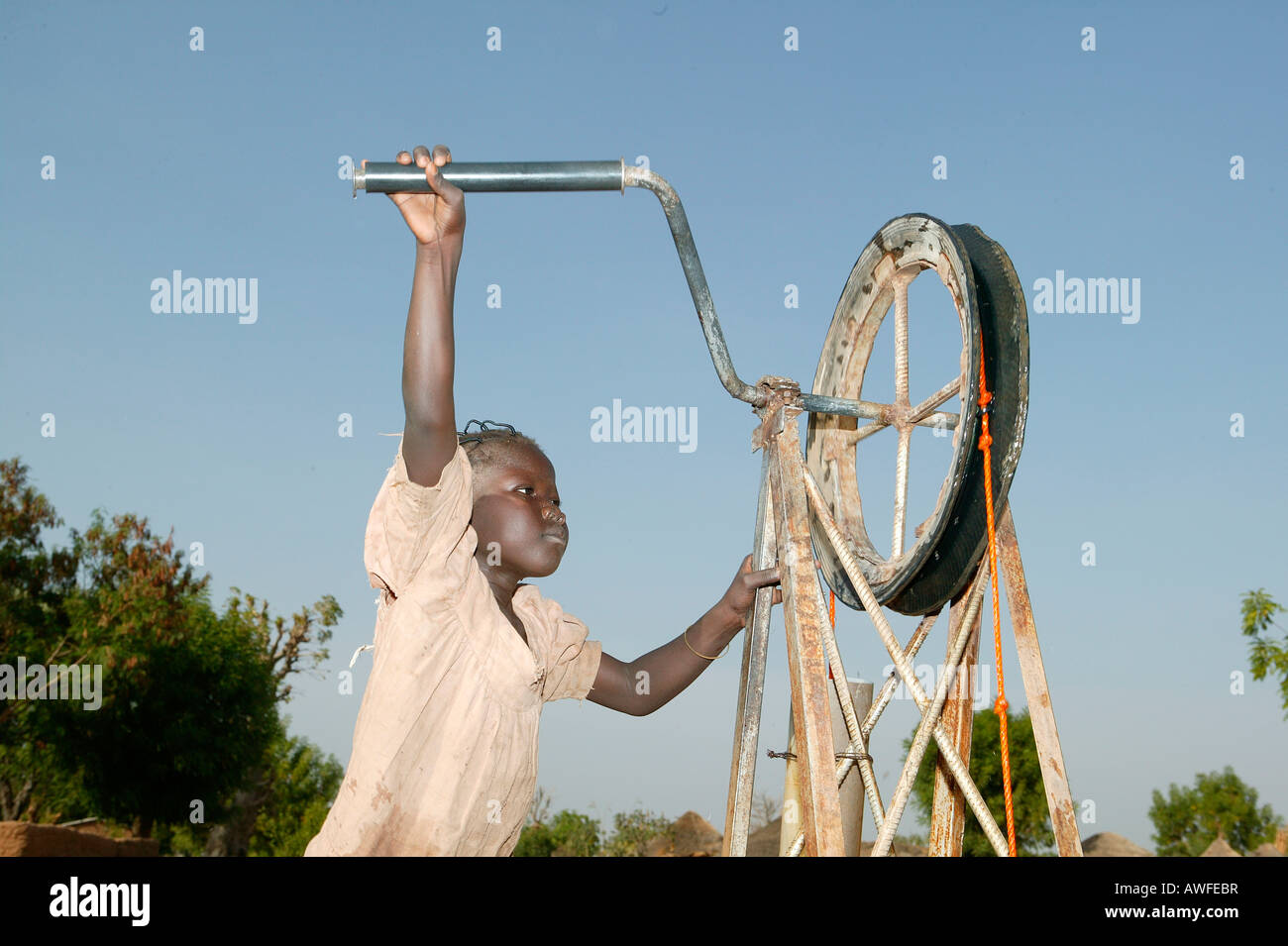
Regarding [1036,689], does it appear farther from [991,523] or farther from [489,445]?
[489,445]

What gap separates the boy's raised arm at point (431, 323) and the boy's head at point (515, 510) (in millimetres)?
535

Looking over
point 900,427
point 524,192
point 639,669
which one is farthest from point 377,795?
point 900,427

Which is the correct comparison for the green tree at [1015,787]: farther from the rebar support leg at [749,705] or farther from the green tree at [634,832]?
the rebar support leg at [749,705]

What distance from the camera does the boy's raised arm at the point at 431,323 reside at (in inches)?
122

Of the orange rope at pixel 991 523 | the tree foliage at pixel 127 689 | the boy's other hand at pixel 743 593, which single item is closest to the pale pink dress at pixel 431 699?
the boy's other hand at pixel 743 593

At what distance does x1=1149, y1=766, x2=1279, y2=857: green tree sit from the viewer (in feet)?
87.9

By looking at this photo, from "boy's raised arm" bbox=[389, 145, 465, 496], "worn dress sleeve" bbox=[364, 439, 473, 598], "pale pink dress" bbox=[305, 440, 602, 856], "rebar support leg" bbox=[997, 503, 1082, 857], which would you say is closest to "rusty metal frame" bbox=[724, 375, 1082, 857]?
"rebar support leg" bbox=[997, 503, 1082, 857]

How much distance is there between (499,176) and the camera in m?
3.41

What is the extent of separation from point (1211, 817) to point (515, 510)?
2966 cm

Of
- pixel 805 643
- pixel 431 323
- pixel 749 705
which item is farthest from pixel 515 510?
pixel 749 705

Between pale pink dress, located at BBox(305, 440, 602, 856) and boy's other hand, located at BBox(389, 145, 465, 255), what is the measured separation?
0.64 metres

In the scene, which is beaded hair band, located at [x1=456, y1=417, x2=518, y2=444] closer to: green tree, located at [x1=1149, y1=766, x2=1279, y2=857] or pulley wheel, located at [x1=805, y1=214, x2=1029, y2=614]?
pulley wheel, located at [x1=805, y1=214, x2=1029, y2=614]
